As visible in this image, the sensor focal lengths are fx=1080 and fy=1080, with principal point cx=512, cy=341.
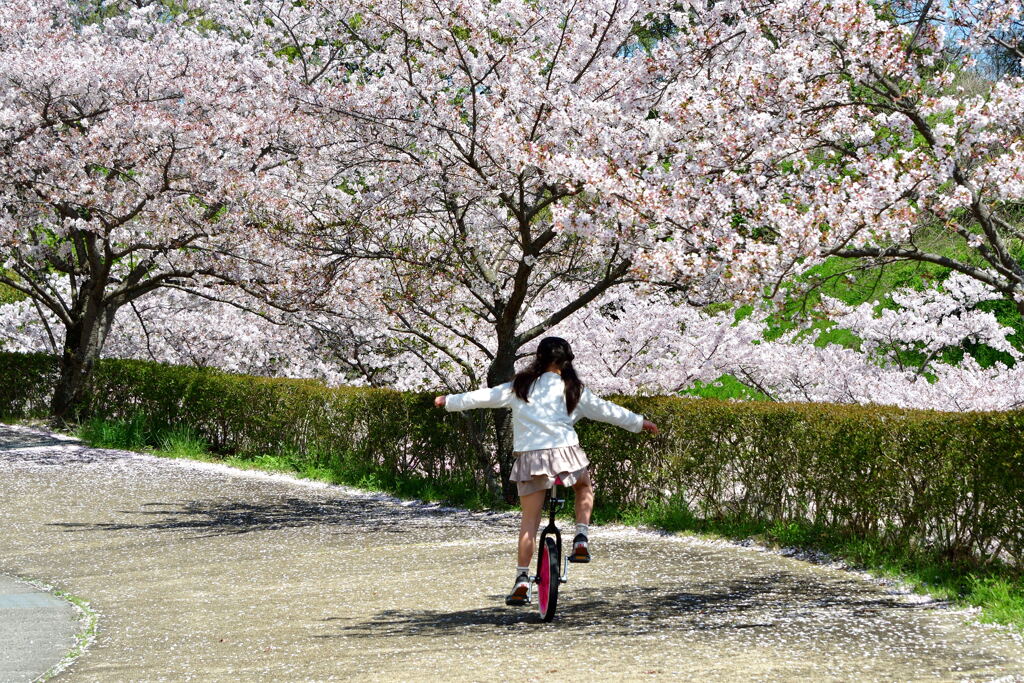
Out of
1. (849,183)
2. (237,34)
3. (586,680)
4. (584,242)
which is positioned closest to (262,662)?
(586,680)

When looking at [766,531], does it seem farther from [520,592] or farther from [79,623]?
[79,623]

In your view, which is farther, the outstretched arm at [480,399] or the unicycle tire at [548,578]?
the outstretched arm at [480,399]

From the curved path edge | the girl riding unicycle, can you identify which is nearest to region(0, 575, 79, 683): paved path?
the curved path edge

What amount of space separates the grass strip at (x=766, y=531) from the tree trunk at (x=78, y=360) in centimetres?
240

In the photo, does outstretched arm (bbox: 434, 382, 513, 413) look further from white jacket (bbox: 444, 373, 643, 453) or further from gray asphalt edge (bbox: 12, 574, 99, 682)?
gray asphalt edge (bbox: 12, 574, 99, 682)

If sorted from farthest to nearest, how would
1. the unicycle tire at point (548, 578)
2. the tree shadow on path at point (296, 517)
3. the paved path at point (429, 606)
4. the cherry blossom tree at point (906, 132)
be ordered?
1. the tree shadow on path at point (296, 517)
2. the cherry blossom tree at point (906, 132)
3. the unicycle tire at point (548, 578)
4. the paved path at point (429, 606)

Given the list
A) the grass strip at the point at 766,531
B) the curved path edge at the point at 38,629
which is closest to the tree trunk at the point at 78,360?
the grass strip at the point at 766,531

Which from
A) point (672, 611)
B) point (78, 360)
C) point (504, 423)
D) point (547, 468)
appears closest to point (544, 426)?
point (547, 468)

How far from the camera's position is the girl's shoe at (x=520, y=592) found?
6531 millimetres

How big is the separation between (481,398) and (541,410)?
36 centimetres

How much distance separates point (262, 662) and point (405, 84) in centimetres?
722

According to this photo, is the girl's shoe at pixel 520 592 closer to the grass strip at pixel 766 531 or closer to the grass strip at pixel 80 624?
the grass strip at pixel 80 624

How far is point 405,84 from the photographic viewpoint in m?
11.4

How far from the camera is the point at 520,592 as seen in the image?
6574 millimetres
